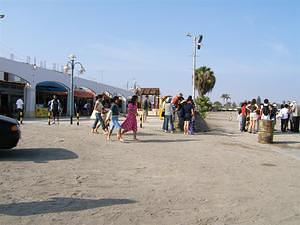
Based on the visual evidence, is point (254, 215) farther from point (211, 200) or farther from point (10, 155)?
point (10, 155)

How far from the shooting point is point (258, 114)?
21484 millimetres

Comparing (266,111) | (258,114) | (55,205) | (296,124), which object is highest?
(266,111)

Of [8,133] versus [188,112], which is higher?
[188,112]

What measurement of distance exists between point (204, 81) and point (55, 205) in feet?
217

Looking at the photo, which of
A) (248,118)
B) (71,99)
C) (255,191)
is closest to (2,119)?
(255,191)

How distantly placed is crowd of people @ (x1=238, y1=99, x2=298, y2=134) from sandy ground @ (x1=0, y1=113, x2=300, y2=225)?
740cm

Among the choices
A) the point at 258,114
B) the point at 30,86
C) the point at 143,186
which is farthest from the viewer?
the point at 30,86

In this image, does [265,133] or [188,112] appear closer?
[265,133]

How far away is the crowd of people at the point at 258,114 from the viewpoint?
20.5m

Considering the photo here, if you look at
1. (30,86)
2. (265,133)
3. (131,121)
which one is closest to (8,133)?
(131,121)

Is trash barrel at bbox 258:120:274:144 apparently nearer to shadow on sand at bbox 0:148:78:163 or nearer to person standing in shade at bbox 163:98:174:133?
person standing in shade at bbox 163:98:174:133

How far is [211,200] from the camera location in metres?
6.82

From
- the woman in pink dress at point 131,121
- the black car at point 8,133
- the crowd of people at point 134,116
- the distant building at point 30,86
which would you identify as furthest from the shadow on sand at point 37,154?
the distant building at point 30,86

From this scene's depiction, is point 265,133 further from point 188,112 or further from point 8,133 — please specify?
point 8,133
